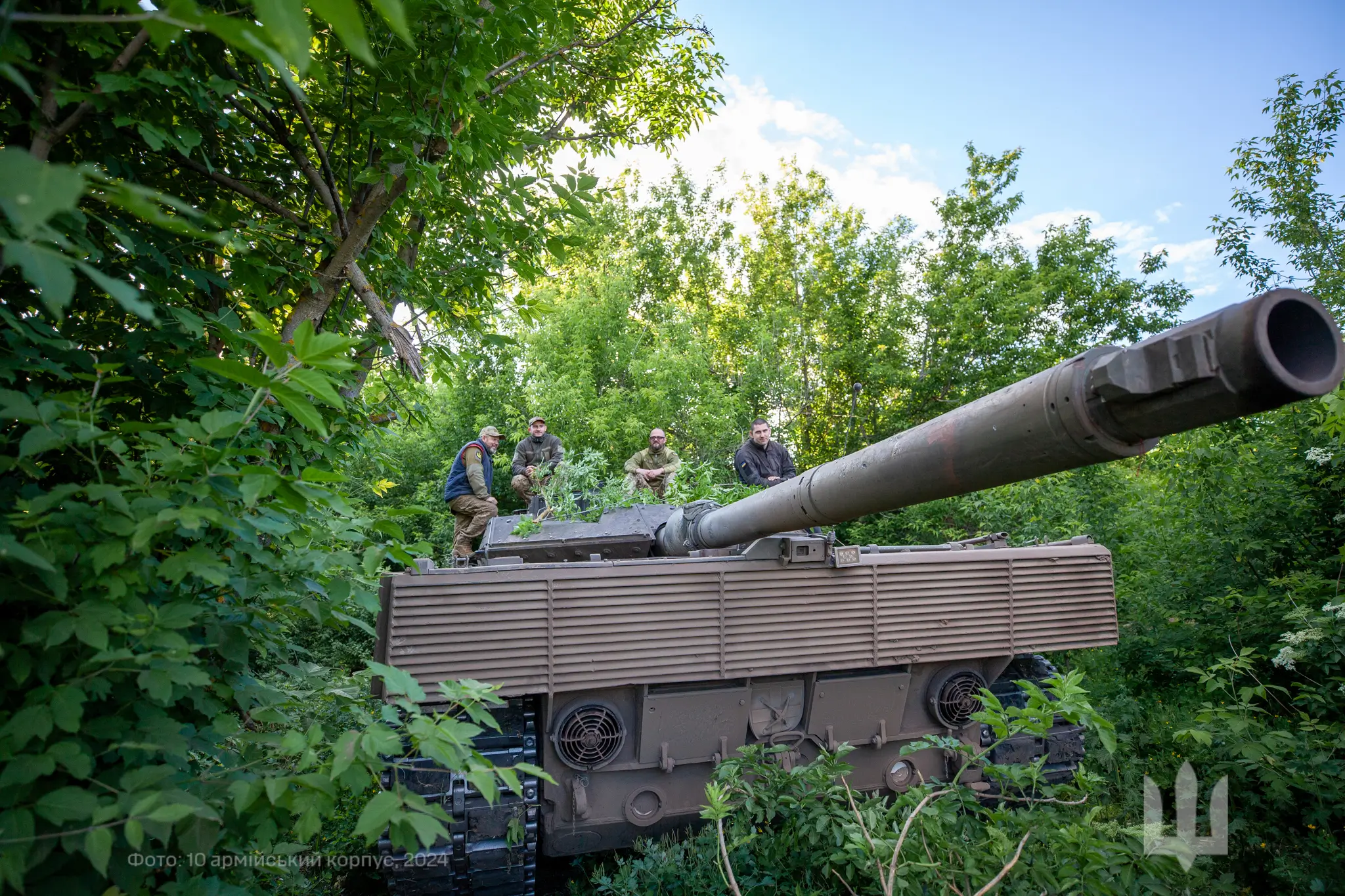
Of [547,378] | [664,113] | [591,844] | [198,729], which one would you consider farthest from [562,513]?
[547,378]

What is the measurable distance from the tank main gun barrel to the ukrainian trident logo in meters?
1.54

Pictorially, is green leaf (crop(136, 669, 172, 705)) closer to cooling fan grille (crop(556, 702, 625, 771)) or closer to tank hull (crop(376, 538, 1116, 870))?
tank hull (crop(376, 538, 1116, 870))

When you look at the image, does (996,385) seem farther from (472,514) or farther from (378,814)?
(378,814)

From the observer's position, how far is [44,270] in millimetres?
1114

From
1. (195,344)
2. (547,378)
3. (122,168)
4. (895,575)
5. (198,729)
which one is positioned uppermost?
(547,378)

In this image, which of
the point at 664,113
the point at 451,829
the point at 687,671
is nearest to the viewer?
the point at 451,829

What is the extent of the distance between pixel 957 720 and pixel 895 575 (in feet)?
3.82

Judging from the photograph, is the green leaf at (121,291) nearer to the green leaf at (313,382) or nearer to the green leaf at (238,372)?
the green leaf at (238,372)

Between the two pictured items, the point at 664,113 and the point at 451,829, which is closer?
the point at 451,829

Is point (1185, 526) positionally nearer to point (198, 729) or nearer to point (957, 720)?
point (957, 720)

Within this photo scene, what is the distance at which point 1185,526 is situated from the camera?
7.80m

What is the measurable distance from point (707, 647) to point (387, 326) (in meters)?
2.37

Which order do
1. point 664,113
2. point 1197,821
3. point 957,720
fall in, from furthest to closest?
point 664,113, point 957,720, point 1197,821

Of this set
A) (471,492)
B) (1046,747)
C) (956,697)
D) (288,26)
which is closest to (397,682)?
(288,26)
